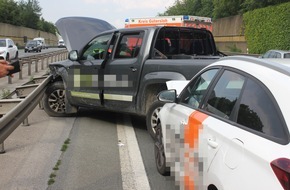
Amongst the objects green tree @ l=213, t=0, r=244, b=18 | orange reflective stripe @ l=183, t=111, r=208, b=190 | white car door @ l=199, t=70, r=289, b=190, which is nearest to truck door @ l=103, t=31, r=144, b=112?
orange reflective stripe @ l=183, t=111, r=208, b=190

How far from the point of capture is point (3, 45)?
26.5m

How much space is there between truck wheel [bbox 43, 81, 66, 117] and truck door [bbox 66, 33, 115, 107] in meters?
0.44

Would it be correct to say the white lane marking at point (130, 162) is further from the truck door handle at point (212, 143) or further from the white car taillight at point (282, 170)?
the white car taillight at point (282, 170)

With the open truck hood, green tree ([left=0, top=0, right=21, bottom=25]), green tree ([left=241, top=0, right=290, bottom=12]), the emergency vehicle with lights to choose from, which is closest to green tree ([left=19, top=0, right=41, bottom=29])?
green tree ([left=0, top=0, right=21, bottom=25])

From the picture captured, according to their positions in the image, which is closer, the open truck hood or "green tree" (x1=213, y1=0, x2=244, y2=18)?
the open truck hood

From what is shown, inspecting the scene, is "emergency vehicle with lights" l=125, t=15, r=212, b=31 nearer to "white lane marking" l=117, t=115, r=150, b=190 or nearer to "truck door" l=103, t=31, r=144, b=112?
"truck door" l=103, t=31, r=144, b=112

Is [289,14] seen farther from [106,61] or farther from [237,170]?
[237,170]

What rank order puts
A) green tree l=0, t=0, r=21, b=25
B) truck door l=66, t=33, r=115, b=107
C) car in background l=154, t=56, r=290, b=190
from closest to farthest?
car in background l=154, t=56, r=290, b=190 < truck door l=66, t=33, r=115, b=107 < green tree l=0, t=0, r=21, b=25

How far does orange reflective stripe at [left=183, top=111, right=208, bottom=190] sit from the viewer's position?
11.3 feet

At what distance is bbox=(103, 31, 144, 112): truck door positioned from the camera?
7266 mm

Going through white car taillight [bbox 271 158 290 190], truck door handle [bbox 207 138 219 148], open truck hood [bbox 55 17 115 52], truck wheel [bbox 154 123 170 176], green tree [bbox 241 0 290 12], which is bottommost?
truck wheel [bbox 154 123 170 176]

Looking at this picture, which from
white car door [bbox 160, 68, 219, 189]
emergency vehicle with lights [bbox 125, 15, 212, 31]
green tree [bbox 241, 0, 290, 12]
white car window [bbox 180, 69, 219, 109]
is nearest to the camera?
white car door [bbox 160, 68, 219, 189]

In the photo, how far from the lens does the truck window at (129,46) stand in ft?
24.2

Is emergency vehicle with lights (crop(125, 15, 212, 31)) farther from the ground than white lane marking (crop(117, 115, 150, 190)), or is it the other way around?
emergency vehicle with lights (crop(125, 15, 212, 31))
